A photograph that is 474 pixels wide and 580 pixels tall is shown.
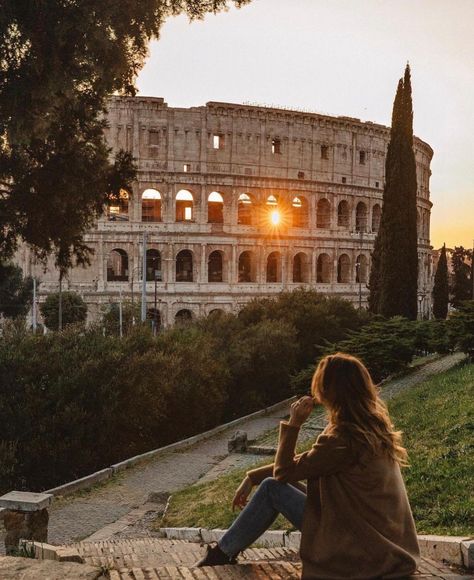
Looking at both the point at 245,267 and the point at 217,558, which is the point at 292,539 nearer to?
the point at 217,558

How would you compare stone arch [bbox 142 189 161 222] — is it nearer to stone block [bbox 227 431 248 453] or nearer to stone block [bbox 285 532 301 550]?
stone block [bbox 227 431 248 453]

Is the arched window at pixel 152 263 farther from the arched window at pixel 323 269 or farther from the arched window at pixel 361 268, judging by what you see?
the arched window at pixel 361 268

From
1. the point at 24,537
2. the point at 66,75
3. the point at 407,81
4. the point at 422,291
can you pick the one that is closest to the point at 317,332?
the point at 407,81

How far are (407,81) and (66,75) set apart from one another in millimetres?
25039

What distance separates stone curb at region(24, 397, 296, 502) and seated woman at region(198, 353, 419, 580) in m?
6.12

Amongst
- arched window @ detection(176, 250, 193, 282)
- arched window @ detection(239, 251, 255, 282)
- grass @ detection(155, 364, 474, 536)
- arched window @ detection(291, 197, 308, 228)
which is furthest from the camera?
arched window @ detection(291, 197, 308, 228)

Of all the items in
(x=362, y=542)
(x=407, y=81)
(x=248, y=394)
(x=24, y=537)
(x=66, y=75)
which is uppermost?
(x=407, y=81)

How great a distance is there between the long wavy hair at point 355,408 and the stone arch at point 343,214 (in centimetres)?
4635

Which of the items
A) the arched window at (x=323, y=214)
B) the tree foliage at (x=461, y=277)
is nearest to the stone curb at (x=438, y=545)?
the arched window at (x=323, y=214)

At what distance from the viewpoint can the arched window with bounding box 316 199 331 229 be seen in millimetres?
48250

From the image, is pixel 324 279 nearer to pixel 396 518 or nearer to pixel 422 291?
pixel 422 291

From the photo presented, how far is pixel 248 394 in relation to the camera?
21.9 metres

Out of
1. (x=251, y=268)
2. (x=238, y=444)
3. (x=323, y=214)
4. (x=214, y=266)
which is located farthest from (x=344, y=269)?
(x=238, y=444)

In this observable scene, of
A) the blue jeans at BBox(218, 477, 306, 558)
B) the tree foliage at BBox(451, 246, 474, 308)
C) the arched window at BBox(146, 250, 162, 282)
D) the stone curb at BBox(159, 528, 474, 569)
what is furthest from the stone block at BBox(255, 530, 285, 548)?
the tree foliage at BBox(451, 246, 474, 308)
